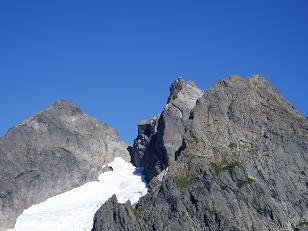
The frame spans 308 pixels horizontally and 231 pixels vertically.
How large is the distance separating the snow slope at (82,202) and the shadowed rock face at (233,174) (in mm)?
18190

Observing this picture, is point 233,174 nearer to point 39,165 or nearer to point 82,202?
point 82,202

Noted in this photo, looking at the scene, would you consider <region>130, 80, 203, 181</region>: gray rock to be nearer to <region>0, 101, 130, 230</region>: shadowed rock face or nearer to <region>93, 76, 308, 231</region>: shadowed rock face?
<region>93, 76, 308, 231</region>: shadowed rock face

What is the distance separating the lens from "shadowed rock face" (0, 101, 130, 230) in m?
183

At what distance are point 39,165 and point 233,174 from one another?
192ft

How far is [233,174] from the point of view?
475ft

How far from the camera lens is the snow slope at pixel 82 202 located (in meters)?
170

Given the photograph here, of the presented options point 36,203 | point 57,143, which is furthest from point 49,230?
point 57,143

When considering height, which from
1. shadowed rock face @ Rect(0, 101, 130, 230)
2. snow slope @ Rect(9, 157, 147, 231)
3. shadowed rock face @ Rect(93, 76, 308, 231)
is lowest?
shadowed rock face @ Rect(93, 76, 308, 231)

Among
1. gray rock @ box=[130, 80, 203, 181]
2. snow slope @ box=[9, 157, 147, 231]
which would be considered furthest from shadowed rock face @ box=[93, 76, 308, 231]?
snow slope @ box=[9, 157, 147, 231]

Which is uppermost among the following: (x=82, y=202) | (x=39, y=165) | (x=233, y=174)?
(x=39, y=165)

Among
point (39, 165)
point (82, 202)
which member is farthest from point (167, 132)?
point (39, 165)

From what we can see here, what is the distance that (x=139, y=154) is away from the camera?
198 m

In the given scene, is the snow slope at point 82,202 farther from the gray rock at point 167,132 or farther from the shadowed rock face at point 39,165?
the gray rock at point 167,132

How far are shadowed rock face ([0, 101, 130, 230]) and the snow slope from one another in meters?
2.03
